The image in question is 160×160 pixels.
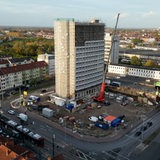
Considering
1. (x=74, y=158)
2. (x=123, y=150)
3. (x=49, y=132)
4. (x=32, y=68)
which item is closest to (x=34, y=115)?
(x=49, y=132)

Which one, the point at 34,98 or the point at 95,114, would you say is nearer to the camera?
the point at 95,114

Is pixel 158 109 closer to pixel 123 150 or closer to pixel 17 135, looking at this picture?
pixel 123 150

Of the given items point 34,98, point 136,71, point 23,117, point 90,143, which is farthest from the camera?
point 136,71

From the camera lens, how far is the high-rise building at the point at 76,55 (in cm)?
7150

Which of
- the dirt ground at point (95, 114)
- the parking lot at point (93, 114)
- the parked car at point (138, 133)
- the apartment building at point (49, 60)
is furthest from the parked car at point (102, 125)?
the apartment building at point (49, 60)

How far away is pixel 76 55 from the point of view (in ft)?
237

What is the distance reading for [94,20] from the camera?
8075 cm

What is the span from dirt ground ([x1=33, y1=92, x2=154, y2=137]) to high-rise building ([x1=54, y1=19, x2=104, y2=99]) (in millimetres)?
7050

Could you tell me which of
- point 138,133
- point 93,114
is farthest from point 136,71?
point 138,133

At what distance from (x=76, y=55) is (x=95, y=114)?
20099 millimetres

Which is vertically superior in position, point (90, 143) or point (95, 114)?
point (95, 114)

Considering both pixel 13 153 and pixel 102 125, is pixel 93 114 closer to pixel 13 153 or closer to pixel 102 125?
pixel 102 125

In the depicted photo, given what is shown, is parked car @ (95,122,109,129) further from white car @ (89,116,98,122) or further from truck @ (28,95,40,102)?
truck @ (28,95,40,102)

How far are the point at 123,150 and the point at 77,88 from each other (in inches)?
1221
